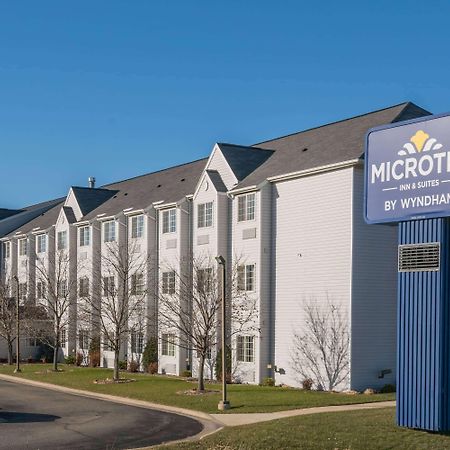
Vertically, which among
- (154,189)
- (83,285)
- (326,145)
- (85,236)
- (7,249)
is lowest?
(83,285)

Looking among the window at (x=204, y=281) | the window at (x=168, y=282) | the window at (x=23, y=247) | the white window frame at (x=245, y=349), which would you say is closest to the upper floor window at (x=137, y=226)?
the window at (x=168, y=282)

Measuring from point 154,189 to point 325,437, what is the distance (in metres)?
31.4

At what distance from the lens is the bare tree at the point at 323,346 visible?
103ft

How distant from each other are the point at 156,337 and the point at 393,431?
2515 cm

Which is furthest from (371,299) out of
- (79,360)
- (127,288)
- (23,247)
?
(23,247)

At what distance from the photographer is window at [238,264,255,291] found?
36375mm

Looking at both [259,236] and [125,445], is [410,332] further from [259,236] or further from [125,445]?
[259,236]

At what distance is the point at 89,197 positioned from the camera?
183 feet

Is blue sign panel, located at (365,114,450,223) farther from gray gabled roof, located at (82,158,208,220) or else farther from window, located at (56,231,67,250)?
window, located at (56,231,67,250)

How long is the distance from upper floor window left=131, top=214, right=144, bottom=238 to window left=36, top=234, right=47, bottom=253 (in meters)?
14.0

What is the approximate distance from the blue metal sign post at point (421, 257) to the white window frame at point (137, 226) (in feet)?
89.5

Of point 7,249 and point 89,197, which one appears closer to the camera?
point 89,197

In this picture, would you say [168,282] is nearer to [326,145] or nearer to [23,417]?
[326,145]

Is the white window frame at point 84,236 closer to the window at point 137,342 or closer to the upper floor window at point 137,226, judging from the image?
the upper floor window at point 137,226
